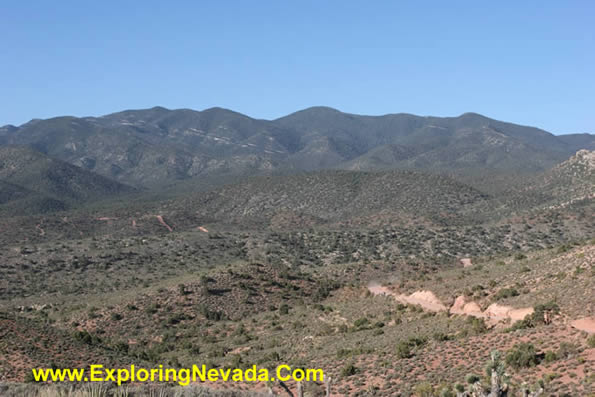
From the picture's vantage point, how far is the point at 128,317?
3672cm

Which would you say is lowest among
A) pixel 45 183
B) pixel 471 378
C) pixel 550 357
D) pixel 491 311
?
pixel 491 311

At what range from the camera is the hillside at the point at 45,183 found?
13188 cm

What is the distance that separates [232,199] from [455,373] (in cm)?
9575

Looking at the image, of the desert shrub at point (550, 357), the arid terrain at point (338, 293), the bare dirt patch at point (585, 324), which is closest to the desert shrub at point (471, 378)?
the arid terrain at point (338, 293)

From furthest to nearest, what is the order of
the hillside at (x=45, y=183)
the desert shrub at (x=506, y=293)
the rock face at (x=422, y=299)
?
the hillside at (x=45, y=183) < the rock face at (x=422, y=299) < the desert shrub at (x=506, y=293)

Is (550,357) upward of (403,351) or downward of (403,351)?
upward

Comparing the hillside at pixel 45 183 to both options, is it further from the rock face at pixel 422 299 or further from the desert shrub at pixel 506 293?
the desert shrub at pixel 506 293

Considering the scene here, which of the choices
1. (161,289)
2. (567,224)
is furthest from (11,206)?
(567,224)

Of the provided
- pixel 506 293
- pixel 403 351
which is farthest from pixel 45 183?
pixel 403 351

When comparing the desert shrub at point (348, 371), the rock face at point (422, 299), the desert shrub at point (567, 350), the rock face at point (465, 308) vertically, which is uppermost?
the desert shrub at point (567, 350)

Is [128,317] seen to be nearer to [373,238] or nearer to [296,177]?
[373,238]

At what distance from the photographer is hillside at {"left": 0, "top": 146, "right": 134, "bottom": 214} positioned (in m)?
132

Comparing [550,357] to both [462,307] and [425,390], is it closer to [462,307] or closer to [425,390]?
[425,390]

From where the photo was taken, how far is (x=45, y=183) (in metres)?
154
